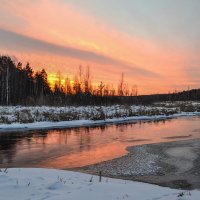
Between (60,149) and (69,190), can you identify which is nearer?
(69,190)

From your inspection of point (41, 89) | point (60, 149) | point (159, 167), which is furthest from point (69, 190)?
point (41, 89)

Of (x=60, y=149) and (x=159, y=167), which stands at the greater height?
(x=60, y=149)

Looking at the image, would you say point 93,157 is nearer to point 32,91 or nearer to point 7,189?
point 7,189

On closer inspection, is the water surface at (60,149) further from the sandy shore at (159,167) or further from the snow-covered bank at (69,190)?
the snow-covered bank at (69,190)

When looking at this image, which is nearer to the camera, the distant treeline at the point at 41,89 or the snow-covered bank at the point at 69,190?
the snow-covered bank at the point at 69,190

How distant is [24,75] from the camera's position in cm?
7550

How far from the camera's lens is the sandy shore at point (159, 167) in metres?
10.6

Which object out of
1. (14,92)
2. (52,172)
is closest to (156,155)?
(52,172)

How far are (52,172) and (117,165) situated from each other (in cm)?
316

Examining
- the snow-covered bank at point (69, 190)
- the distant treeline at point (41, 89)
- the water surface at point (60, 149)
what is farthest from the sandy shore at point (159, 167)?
the distant treeline at point (41, 89)

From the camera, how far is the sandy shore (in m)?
10.6

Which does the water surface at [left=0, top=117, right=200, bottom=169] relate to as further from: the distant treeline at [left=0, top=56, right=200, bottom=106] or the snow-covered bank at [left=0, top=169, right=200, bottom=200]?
the distant treeline at [left=0, top=56, right=200, bottom=106]

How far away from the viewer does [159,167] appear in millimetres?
12453

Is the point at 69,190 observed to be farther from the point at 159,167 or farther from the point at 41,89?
the point at 41,89
